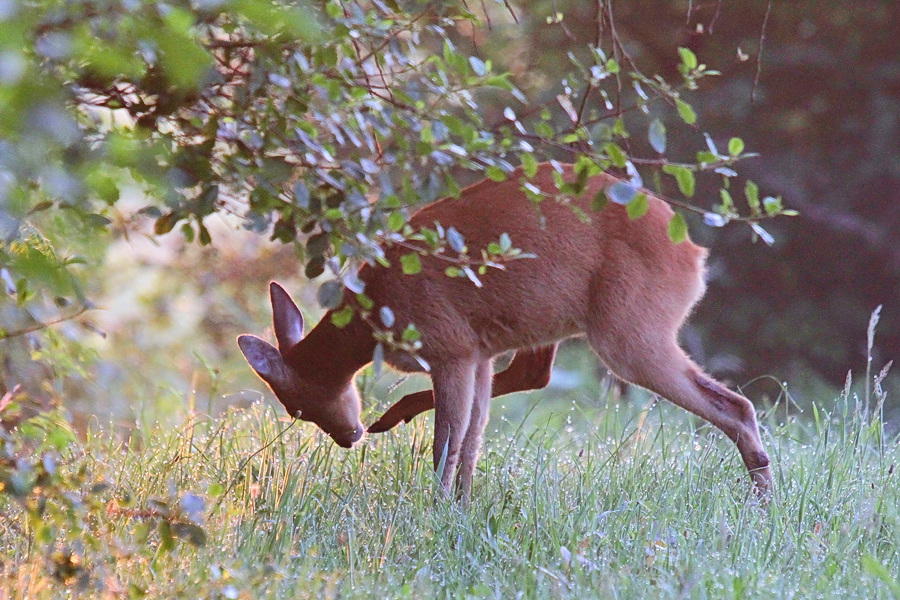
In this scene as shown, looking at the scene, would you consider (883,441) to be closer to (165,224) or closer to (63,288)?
(165,224)

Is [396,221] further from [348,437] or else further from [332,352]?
[348,437]

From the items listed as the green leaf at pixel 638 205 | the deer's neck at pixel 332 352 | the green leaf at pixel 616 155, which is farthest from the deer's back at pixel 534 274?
the green leaf at pixel 638 205

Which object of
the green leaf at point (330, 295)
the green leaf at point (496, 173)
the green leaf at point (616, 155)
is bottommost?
the green leaf at point (330, 295)

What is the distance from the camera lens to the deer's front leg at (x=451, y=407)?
4.75 m

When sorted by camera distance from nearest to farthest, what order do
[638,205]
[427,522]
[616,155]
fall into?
[638,205], [616,155], [427,522]

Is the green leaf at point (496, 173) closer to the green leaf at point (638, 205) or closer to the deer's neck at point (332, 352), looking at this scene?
the green leaf at point (638, 205)

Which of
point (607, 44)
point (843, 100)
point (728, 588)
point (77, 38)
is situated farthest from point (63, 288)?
point (843, 100)

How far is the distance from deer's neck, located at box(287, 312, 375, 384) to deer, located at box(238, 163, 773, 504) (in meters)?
0.01

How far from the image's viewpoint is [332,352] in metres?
5.09

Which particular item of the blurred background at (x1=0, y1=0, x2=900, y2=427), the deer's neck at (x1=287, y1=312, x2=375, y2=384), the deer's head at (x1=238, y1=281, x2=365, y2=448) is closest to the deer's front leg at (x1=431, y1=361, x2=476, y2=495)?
the deer's neck at (x1=287, y1=312, x2=375, y2=384)

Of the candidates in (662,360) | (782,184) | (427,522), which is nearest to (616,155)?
(427,522)

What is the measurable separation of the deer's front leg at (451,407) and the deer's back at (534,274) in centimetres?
8

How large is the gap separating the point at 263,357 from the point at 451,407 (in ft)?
2.86

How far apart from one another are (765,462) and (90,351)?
2.66 meters
